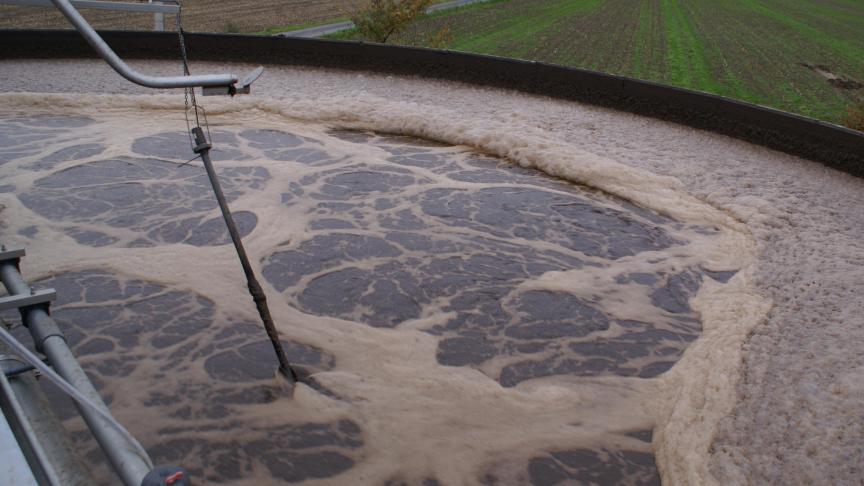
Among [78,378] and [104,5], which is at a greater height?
[104,5]

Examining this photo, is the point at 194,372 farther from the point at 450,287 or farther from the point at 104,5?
the point at 104,5

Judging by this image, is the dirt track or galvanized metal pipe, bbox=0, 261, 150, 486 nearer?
galvanized metal pipe, bbox=0, 261, 150, 486

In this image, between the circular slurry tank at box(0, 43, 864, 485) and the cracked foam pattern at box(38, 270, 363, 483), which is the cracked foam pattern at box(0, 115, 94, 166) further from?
the cracked foam pattern at box(38, 270, 363, 483)

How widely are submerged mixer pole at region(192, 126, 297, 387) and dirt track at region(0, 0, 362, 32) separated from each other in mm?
9632

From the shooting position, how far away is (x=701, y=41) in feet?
53.4

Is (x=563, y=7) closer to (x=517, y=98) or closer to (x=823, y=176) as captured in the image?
(x=517, y=98)

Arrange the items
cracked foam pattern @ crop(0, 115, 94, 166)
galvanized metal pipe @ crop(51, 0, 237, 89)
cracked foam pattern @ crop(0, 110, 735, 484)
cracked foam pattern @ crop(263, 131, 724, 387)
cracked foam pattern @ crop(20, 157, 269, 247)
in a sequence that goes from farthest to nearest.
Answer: cracked foam pattern @ crop(0, 115, 94, 166) → cracked foam pattern @ crop(20, 157, 269, 247) → cracked foam pattern @ crop(263, 131, 724, 387) → cracked foam pattern @ crop(0, 110, 735, 484) → galvanized metal pipe @ crop(51, 0, 237, 89)

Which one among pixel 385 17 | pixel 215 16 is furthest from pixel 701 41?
pixel 215 16

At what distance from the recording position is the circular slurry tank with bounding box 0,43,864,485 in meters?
3.19

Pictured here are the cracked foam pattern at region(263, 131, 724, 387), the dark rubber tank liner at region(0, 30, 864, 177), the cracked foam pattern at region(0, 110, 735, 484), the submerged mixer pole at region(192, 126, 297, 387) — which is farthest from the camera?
the dark rubber tank liner at region(0, 30, 864, 177)

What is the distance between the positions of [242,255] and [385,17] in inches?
507

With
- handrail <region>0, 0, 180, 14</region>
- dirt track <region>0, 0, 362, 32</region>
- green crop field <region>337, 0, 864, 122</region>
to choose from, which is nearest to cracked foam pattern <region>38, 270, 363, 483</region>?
handrail <region>0, 0, 180, 14</region>

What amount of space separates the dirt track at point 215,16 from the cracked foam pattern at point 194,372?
8379 millimetres

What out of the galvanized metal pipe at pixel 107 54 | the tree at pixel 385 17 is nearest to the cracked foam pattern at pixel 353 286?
the galvanized metal pipe at pixel 107 54
